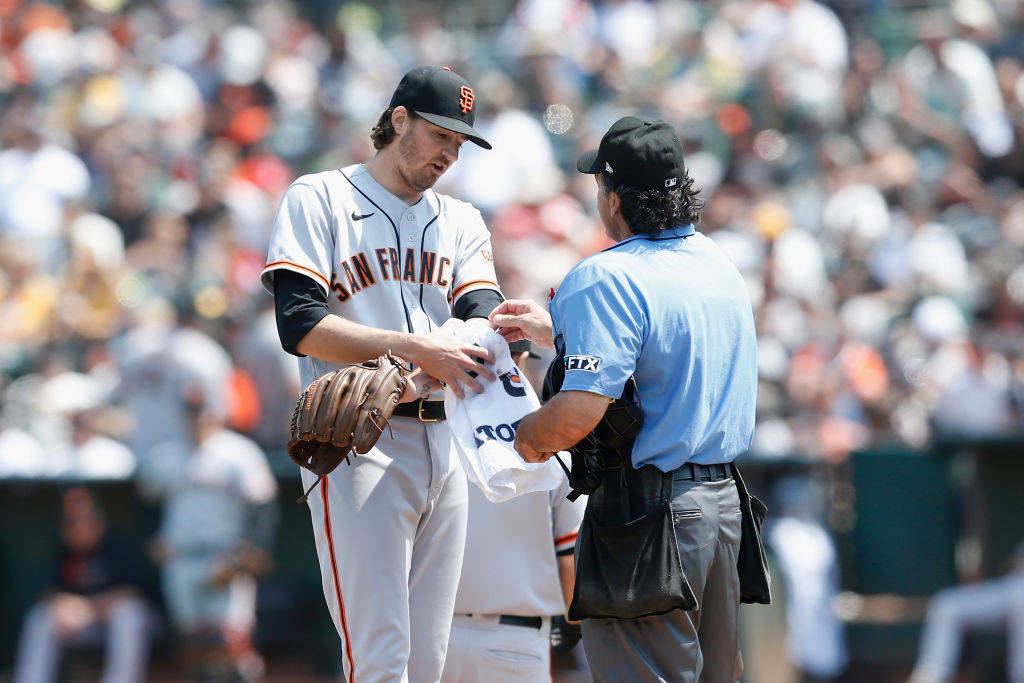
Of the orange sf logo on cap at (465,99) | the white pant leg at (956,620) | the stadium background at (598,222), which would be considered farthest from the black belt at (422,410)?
the white pant leg at (956,620)

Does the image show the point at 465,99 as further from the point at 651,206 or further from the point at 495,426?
the point at 495,426

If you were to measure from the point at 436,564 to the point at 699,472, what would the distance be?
811mm

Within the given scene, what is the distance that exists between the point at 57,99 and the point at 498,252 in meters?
5.60

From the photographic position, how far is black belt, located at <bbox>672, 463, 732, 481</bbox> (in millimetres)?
3617

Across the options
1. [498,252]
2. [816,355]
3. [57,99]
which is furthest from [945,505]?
[57,99]

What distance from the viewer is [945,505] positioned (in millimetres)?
8336

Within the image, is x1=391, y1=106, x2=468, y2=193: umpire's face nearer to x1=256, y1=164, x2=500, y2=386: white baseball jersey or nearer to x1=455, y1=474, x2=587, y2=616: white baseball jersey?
x1=256, y1=164, x2=500, y2=386: white baseball jersey

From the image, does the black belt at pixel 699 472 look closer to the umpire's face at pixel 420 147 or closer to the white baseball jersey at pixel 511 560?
the white baseball jersey at pixel 511 560

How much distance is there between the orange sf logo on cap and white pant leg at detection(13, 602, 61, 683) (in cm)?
542

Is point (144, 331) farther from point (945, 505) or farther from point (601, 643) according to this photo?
point (601, 643)

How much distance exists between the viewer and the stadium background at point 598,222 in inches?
325

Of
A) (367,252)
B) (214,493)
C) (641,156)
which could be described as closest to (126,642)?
(214,493)

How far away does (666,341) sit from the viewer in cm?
355

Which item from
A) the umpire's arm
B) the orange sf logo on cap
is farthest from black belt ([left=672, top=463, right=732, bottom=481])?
the orange sf logo on cap
